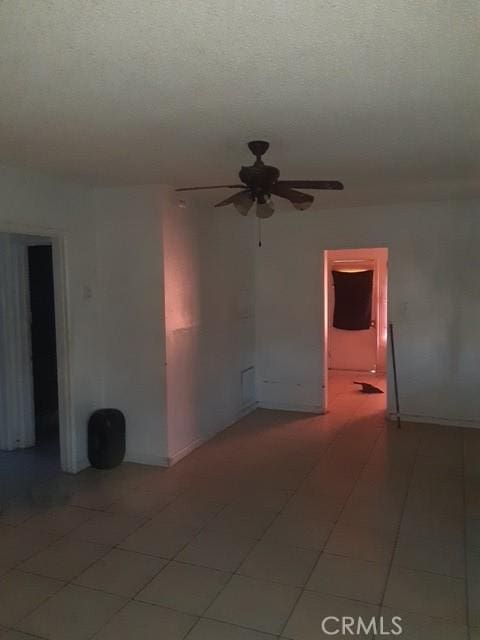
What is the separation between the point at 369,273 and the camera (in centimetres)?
805

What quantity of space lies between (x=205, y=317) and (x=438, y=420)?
281cm

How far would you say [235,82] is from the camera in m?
1.95

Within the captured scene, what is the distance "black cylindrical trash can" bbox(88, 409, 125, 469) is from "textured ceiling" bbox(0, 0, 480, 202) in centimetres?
203

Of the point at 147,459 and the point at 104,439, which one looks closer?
the point at 104,439

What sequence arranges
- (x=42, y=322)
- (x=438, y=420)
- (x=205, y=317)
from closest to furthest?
(x=205, y=317), (x=42, y=322), (x=438, y=420)

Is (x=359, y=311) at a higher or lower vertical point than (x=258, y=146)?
lower

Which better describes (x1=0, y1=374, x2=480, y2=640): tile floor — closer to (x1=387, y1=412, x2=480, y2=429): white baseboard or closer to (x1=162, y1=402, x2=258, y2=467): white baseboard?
(x1=162, y1=402, x2=258, y2=467): white baseboard

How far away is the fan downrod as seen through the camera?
272 centimetres

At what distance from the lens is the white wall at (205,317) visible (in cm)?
416

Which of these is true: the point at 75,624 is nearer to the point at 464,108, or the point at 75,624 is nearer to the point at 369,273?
the point at 464,108

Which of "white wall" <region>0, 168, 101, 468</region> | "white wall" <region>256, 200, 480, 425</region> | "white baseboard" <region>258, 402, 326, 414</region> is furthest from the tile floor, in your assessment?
"white baseboard" <region>258, 402, 326, 414</region>

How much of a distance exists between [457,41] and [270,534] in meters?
2.73

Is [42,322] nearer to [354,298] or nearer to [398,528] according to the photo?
[398,528]

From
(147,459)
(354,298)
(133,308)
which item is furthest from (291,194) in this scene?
(354,298)
